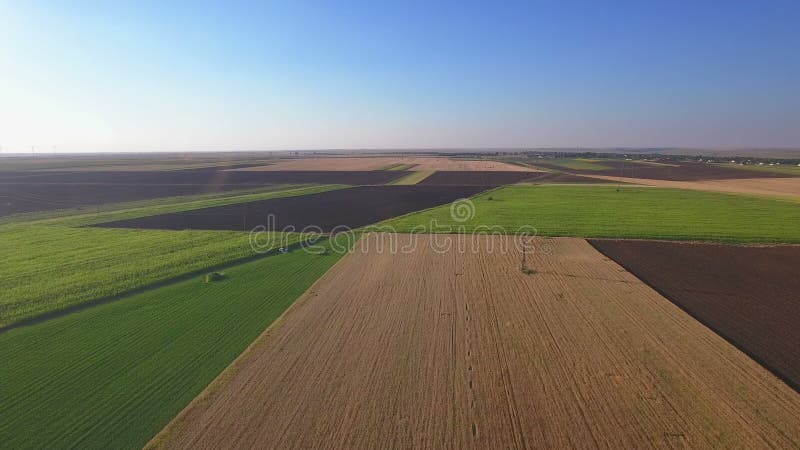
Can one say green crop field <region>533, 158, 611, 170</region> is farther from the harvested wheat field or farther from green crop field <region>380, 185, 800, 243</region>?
the harvested wheat field

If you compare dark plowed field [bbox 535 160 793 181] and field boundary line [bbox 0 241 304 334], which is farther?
dark plowed field [bbox 535 160 793 181]

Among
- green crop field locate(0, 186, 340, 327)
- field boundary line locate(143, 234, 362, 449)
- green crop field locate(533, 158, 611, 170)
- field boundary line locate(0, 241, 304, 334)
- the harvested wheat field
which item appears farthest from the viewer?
green crop field locate(533, 158, 611, 170)

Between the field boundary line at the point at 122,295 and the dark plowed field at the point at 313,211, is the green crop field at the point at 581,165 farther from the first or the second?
the field boundary line at the point at 122,295

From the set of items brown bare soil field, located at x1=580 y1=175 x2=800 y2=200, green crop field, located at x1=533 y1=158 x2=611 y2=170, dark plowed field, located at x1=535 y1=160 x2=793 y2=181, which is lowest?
brown bare soil field, located at x1=580 y1=175 x2=800 y2=200

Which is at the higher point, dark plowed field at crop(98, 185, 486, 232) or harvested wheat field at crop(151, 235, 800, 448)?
dark plowed field at crop(98, 185, 486, 232)
